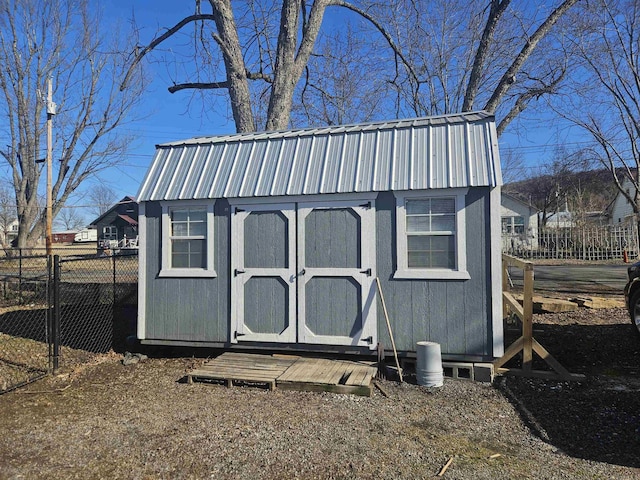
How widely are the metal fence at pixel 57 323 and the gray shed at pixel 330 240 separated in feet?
3.42

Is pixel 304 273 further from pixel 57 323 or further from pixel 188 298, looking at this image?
pixel 57 323

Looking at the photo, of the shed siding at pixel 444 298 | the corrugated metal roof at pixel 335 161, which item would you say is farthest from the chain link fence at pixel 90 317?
the shed siding at pixel 444 298

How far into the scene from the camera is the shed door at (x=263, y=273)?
5.67 meters

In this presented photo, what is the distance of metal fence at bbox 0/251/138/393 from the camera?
18.1 ft

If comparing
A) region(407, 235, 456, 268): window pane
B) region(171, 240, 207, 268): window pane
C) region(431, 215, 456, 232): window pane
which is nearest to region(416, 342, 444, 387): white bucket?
region(407, 235, 456, 268): window pane

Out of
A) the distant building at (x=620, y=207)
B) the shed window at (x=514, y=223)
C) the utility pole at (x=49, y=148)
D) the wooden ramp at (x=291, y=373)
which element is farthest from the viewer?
the shed window at (x=514, y=223)

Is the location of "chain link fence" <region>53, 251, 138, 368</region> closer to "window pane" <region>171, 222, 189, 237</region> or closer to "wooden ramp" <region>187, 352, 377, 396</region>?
"window pane" <region>171, 222, 189, 237</region>

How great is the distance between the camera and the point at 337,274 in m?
5.52

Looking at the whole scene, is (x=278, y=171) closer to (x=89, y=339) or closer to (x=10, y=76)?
(x=89, y=339)

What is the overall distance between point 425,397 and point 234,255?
2.89 meters

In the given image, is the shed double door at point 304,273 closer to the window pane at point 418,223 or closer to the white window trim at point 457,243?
the white window trim at point 457,243

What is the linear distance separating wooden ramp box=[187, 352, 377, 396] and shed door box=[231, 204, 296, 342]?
0.30m

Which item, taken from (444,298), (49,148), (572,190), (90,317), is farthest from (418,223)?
(572,190)

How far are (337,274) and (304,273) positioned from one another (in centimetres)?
42
